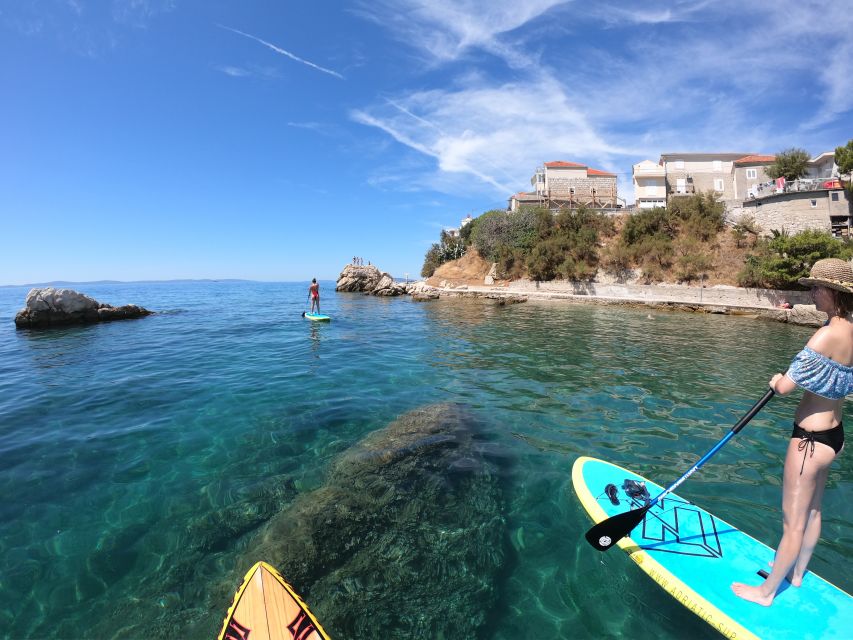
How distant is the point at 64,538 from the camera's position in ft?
15.7

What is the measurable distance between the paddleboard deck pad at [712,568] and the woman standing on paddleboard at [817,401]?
0.35 metres

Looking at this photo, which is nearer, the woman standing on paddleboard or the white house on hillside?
the woman standing on paddleboard

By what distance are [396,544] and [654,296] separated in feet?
125

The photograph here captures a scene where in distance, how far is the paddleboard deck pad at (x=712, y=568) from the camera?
313 centimetres

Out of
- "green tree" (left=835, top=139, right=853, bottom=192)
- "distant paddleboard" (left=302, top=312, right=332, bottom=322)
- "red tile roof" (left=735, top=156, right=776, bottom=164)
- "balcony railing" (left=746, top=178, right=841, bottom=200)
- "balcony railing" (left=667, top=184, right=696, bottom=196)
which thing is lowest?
"distant paddleboard" (left=302, top=312, right=332, bottom=322)

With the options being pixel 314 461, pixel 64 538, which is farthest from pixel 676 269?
pixel 64 538

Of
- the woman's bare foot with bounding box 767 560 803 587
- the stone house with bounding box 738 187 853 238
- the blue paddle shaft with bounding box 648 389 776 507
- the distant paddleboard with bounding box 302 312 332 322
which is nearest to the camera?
the blue paddle shaft with bounding box 648 389 776 507

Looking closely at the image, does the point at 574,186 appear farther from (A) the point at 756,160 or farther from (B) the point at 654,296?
(B) the point at 654,296

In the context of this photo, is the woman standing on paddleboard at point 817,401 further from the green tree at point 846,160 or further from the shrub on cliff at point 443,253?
the shrub on cliff at point 443,253

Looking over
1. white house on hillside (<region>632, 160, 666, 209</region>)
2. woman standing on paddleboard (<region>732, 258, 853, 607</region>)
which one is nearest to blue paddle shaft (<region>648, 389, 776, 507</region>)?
woman standing on paddleboard (<region>732, 258, 853, 607</region>)

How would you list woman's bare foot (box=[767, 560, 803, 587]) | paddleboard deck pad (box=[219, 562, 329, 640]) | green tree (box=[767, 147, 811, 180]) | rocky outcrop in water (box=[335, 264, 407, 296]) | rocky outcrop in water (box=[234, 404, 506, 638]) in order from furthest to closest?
rocky outcrop in water (box=[335, 264, 407, 296]), green tree (box=[767, 147, 811, 180]), rocky outcrop in water (box=[234, 404, 506, 638]), woman's bare foot (box=[767, 560, 803, 587]), paddleboard deck pad (box=[219, 562, 329, 640])

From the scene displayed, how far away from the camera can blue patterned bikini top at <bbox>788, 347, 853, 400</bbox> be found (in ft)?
9.31

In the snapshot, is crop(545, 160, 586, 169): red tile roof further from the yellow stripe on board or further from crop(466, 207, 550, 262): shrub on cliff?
the yellow stripe on board

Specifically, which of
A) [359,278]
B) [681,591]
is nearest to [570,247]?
[359,278]
